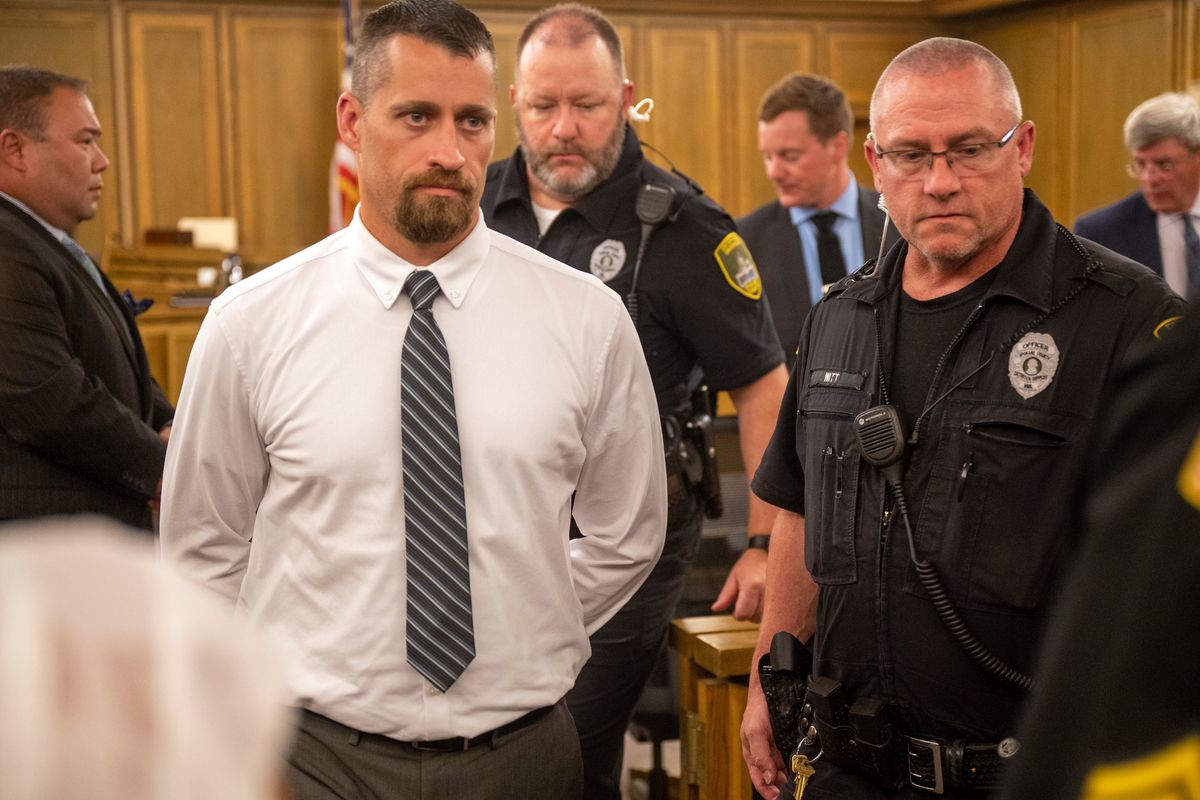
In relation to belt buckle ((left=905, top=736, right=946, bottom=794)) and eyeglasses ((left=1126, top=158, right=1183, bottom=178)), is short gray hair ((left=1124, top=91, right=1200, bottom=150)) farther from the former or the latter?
belt buckle ((left=905, top=736, right=946, bottom=794))

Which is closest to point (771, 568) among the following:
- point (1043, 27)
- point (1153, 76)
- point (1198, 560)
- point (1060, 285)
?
point (1060, 285)

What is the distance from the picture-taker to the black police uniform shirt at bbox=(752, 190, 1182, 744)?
1.78m

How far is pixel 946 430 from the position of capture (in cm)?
186

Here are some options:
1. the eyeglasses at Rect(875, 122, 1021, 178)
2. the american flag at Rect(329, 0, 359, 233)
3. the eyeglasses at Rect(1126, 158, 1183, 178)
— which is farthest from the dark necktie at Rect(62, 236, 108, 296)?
the american flag at Rect(329, 0, 359, 233)

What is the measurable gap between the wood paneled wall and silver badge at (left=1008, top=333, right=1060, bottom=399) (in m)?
8.16

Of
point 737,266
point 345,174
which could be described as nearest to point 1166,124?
point 737,266

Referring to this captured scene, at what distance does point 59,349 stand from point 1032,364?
2100mm

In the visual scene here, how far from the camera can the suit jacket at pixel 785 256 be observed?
4.36 meters

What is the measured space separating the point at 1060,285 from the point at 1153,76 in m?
8.33

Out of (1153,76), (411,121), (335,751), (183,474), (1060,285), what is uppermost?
(1153,76)

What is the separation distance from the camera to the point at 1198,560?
1.88 feet

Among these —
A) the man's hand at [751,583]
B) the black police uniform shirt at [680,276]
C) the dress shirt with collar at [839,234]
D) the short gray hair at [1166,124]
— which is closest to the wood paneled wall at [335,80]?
the short gray hair at [1166,124]

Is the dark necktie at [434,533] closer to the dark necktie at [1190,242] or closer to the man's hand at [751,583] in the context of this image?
the man's hand at [751,583]

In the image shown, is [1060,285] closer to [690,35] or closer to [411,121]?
[411,121]
